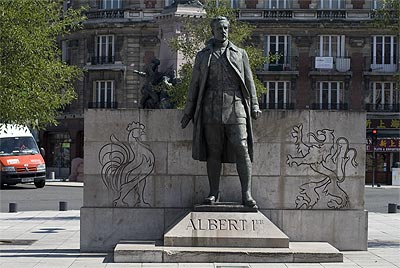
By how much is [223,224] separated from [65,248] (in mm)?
3113

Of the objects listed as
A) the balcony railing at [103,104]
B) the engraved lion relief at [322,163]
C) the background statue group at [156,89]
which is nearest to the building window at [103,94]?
the balcony railing at [103,104]

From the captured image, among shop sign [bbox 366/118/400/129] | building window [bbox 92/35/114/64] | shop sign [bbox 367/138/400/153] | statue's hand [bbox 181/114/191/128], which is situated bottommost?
shop sign [bbox 367/138/400/153]

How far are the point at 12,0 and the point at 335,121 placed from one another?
21.0 ft

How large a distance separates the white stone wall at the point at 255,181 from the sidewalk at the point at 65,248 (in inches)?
23.0

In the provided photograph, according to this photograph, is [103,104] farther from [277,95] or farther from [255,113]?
[255,113]

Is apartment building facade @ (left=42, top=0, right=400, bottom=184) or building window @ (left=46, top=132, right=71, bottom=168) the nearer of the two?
apartment building facade @ (left=42, top=0, right=400, bottom=184)

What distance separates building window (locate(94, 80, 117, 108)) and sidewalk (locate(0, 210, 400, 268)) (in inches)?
1286

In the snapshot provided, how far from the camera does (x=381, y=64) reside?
2061 inches

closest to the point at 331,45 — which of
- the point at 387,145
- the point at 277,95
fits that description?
the point at 277,95

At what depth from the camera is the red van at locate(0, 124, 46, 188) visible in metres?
36.0

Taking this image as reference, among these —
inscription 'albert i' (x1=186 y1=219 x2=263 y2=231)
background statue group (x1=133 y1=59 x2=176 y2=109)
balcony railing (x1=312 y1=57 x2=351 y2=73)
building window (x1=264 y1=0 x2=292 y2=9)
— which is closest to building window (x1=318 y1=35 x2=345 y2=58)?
balcony railing (x1=312 y1=57 x2=351 y2=73)

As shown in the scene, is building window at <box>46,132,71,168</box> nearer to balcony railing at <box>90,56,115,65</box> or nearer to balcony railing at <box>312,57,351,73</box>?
balcony railing at <box>90,56,115,65</box>

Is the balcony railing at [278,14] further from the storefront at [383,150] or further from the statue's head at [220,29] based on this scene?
the statue's head at [220,29]

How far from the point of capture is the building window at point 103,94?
53.2m
